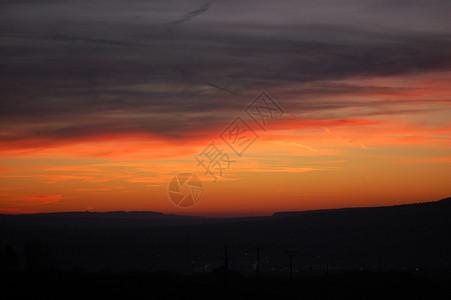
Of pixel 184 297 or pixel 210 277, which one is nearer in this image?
pixel 184 297

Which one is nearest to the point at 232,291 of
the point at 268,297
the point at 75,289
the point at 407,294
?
the point at 268,297

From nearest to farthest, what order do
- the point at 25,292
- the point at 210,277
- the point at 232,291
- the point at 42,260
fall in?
the point at 25,292 → the point at 232,291 → the point at 210,277 → the point at 42,260

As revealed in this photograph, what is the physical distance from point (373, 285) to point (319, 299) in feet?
48.6

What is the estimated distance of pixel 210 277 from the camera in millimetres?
88500

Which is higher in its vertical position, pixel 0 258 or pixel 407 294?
pixel 0 258

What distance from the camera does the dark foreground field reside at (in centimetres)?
6725

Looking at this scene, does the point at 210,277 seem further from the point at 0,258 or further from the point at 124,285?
the point at 0,258

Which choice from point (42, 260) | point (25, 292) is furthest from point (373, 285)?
point (42, 260)

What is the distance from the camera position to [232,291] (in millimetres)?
74625

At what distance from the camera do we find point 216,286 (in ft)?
254

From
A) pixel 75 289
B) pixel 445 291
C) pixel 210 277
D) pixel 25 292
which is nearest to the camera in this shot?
pixel 25 292

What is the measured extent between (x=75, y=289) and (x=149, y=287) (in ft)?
32.4

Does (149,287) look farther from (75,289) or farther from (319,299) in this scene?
(319,299)

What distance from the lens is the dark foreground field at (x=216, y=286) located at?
6725 cm
